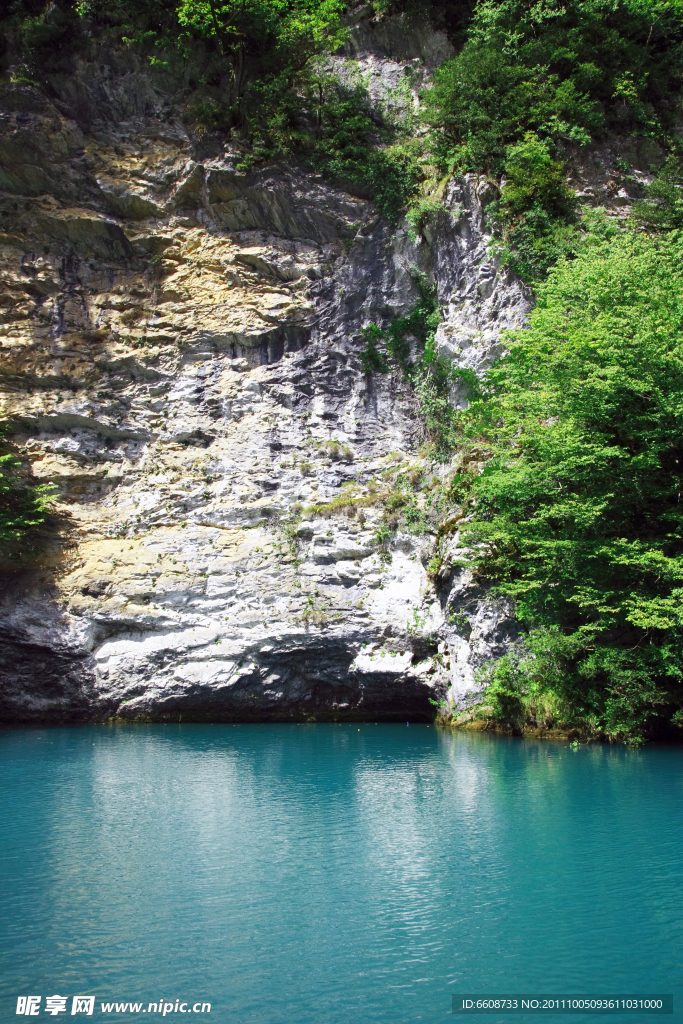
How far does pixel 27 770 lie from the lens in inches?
502

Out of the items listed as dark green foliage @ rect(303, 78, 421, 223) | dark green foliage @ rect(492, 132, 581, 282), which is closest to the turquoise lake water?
dark green foliage @ rect(492, 132, 581, 282)

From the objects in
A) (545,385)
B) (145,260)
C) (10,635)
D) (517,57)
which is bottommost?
(10,635)

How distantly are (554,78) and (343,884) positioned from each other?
2150cm

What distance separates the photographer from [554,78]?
20.5 meters

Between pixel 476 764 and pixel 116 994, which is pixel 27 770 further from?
pixel 116 994

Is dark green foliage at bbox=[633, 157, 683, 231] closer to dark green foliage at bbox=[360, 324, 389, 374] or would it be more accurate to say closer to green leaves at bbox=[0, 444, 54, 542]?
dark green foliage at bbox=[360, 324, 389, 374]

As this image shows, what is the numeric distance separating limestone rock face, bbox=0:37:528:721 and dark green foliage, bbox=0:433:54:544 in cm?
68

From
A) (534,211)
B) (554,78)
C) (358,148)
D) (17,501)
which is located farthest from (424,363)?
(17,501)

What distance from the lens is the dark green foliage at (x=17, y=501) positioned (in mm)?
19328

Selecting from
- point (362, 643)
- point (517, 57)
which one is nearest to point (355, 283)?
point (517, 57)

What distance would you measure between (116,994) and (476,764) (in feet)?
29.3

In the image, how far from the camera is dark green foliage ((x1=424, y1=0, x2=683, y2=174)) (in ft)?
66.6

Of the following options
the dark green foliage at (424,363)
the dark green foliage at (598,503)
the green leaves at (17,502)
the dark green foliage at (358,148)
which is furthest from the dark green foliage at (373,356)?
the green leaves at (17,502)

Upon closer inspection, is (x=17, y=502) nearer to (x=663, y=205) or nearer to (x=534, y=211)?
(x=534, y=211)
